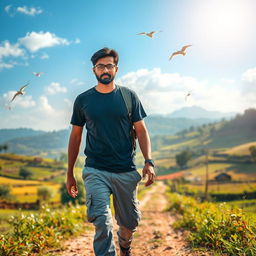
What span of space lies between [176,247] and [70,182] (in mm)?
3001

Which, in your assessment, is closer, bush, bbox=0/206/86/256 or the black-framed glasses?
the black-framed glasses

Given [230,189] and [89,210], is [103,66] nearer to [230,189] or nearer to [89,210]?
[89,210]

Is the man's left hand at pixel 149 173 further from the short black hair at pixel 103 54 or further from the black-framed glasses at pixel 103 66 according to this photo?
the short black hair at pixel 103 54

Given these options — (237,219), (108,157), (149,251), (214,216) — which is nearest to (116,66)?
(108,157)

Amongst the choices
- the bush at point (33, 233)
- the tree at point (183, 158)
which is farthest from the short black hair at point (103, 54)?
the tree at point (183, 158)

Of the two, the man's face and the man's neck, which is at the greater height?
the man's face

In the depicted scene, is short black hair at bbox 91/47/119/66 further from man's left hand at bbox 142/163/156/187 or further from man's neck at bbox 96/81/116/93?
man's left hand at bbox 142/163/156/187

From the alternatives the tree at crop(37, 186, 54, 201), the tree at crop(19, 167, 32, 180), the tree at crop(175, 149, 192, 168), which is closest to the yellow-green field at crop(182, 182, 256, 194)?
the tree at crop(37, 186, 54, 201)

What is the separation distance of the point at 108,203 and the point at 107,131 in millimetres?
954

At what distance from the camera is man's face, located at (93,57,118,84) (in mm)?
4168

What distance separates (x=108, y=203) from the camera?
12.7 ft

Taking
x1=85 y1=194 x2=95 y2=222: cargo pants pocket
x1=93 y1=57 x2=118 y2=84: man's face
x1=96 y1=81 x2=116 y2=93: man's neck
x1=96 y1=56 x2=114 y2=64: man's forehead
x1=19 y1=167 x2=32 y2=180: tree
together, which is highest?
x1=96 y1=56 x2=114 y2=64: man's forehead

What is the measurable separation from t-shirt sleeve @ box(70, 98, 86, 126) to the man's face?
1.58 ft

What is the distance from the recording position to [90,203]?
381 centimetres
